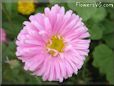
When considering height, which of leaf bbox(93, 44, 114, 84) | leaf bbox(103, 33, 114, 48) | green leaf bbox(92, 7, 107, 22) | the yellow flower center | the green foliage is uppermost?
green leaf bbox(92, 7, 107, 22)

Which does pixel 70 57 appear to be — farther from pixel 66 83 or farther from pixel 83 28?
pixel 66 83

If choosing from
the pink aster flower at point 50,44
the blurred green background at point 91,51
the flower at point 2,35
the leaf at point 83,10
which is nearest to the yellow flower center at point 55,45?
the pink aster flower at point 50,44

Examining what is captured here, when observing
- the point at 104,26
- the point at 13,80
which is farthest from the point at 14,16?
the point at 104,26

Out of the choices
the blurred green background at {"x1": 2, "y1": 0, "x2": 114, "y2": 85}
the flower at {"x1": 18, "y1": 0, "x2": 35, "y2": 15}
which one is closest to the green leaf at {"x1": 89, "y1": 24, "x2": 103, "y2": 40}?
the blurred green background at {"x1": 2, "y1": 0, "x2": 114, "y2": 85}

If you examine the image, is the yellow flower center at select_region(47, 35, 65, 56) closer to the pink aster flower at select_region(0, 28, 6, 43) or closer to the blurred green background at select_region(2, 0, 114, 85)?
the blurred green background at select_region(2, 0, 114, 85)

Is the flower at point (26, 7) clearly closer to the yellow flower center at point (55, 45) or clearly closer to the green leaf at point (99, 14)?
the green leaf at point (99, 14)

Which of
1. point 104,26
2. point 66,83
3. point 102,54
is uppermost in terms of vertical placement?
point 104,26

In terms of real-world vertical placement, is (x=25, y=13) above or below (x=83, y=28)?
above
